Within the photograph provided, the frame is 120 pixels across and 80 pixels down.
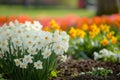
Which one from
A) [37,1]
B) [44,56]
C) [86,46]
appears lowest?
[37,1]

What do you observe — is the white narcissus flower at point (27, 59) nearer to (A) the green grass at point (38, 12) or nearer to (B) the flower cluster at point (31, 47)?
(B) the flower cluster at point (31, 47)

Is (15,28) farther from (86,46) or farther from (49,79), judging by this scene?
(86,46)

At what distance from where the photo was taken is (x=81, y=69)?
660 cm

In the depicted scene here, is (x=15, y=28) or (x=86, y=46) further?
(x=86, y=46)

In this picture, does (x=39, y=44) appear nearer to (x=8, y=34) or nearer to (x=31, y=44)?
(x=31, y=44)

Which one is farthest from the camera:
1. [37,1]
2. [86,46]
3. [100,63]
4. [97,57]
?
[37,1]

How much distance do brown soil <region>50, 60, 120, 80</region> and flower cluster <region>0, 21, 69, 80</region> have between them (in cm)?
40

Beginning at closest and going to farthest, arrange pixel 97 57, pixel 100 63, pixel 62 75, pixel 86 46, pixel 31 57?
1. pixel 31 57
2. pixel 62 75
3. pixel 100 63
4. pixel 97 57
5. pixel 86 46

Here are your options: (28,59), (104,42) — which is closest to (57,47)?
(28,59)

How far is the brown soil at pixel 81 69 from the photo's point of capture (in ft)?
18.5

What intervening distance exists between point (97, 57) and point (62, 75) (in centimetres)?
136

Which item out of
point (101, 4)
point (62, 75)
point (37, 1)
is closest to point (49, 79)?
point (62, 75)

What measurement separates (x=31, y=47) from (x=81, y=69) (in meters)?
1.39

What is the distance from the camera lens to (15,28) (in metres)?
5.88
